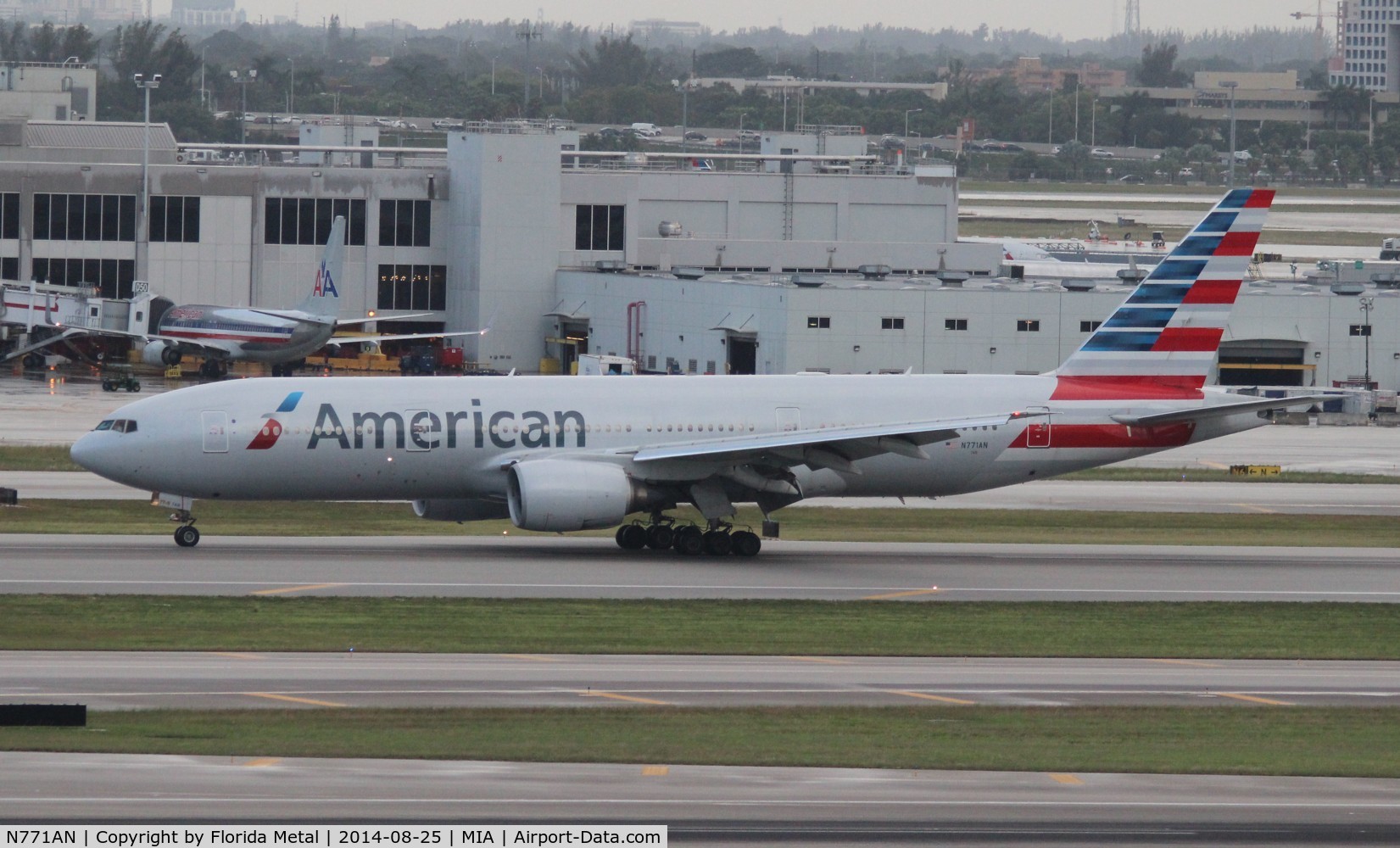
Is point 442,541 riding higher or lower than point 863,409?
lower

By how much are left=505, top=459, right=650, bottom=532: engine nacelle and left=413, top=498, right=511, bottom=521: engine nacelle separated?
179cm

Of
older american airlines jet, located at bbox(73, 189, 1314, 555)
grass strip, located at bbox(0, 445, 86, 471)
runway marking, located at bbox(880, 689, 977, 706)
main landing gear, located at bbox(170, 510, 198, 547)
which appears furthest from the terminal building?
runway marking, located at bbox(880, 689, 977, 706)

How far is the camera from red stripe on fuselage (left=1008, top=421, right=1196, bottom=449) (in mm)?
43375

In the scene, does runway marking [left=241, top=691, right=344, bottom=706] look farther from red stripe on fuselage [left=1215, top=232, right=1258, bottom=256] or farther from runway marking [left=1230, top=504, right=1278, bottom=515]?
runway marking [left=1230, top=504, right=1278, bottom=515]

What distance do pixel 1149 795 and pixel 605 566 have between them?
1991 centimetres

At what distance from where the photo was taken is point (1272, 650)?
31391mm

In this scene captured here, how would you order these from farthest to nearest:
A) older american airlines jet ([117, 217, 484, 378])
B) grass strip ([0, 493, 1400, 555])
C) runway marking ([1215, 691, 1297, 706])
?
1. older american airlines jet ([117, 217, 484, 378])
2. grass strip ([0, 493, 1400, 555])
3. runway marking ([1215, 691, 1297, 706])

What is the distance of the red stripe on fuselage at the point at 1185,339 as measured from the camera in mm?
44312

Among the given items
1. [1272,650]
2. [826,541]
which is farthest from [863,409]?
[1272,650]

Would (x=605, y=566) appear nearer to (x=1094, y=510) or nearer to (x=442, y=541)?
(x=442, y=541)

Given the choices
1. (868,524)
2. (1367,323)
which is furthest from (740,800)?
(1367,323)

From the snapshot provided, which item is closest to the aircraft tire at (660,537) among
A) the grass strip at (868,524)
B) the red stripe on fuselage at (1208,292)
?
the grass strip at (868,524)

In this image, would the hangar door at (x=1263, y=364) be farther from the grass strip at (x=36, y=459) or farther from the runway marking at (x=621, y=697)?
the runway marking at (x=621, y=697)

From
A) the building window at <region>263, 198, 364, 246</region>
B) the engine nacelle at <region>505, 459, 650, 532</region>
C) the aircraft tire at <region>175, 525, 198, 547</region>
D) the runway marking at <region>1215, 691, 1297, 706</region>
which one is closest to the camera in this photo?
the runway marking at <region>1215, 691, 1297, 706</region>
